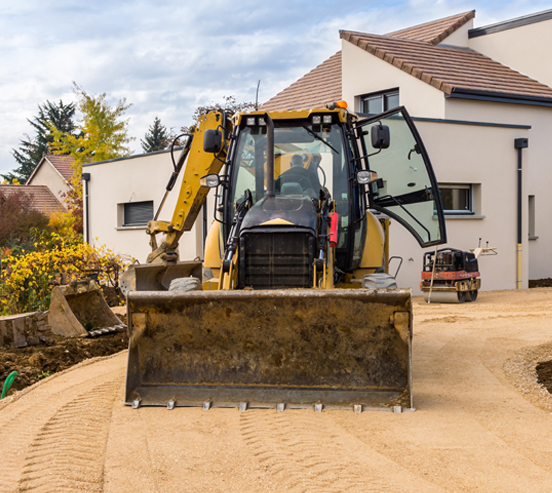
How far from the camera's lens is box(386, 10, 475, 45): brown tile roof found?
66.9 ft

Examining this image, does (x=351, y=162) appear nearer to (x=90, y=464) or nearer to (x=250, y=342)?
(x=250, y=342)

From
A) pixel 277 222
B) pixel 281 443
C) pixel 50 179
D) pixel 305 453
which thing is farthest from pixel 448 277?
pixel 50 179

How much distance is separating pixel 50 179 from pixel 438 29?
80.1 feet

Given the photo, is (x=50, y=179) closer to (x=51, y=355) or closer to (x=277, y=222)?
(x=51, y=355)

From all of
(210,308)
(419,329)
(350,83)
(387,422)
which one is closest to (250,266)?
(210,308)

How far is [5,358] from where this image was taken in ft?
23.4

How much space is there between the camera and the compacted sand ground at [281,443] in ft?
11.5

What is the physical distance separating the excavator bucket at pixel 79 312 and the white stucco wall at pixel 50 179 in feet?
87.7

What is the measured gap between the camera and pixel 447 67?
17.9 m

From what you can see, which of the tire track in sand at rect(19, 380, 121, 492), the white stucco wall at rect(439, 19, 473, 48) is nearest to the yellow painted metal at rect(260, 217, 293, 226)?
the tire track in sand at rect(19, 380, 121, 492)

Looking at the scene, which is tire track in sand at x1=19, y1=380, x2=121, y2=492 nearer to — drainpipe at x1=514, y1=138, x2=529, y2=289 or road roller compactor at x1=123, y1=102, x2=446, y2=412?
road roller compactor at x1=123, y1=102, x2=446, y2=412

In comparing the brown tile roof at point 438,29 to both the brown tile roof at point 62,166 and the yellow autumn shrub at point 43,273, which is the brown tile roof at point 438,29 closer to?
the yellow autumn shrub at point 43,273

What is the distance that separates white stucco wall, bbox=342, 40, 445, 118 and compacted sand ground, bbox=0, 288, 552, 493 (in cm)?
1155

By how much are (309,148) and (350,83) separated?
12.6 m
